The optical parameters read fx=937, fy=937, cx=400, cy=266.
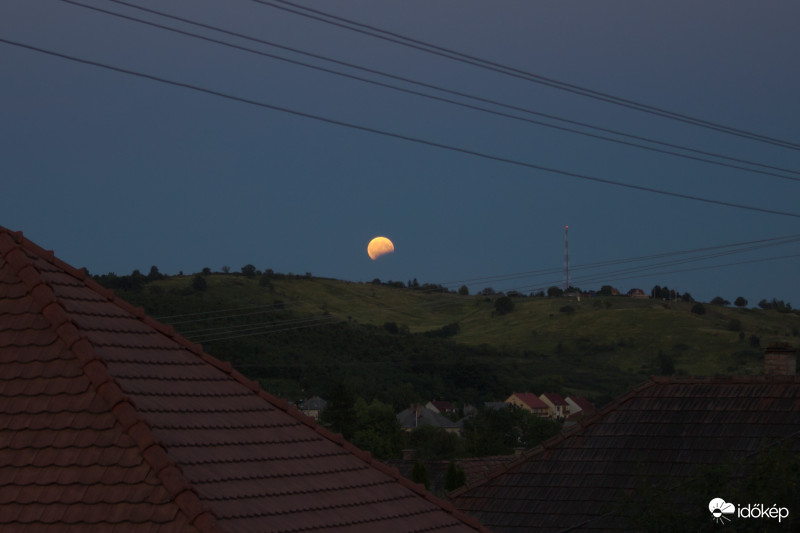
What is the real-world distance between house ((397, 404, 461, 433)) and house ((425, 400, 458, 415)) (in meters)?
3.72

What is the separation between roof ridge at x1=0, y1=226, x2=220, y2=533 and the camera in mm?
6641

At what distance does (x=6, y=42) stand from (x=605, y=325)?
437 ft

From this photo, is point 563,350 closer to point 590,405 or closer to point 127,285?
point 590,405

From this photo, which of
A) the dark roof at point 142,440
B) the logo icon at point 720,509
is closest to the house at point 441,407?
the logo icon at point 720,509

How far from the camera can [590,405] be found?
355 feet

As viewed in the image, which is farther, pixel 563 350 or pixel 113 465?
pixel 563 350

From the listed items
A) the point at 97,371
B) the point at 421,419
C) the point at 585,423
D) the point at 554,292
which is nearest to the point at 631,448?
the point at 585,423

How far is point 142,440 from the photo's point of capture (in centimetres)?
702

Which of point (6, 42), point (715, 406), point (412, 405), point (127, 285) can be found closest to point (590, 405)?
point (412, 405)

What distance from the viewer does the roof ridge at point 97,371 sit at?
261 inches

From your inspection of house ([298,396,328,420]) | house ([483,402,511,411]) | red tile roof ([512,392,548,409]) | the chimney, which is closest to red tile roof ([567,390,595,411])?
red tile roof ([512,392,548,409])

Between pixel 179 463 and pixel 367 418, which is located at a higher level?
pixel 179 463

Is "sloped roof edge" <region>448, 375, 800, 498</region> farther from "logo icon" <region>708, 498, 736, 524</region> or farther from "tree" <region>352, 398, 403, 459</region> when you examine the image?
"tree" <region>352, 398, 403, 459</region>

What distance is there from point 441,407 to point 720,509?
10031 centimetres
